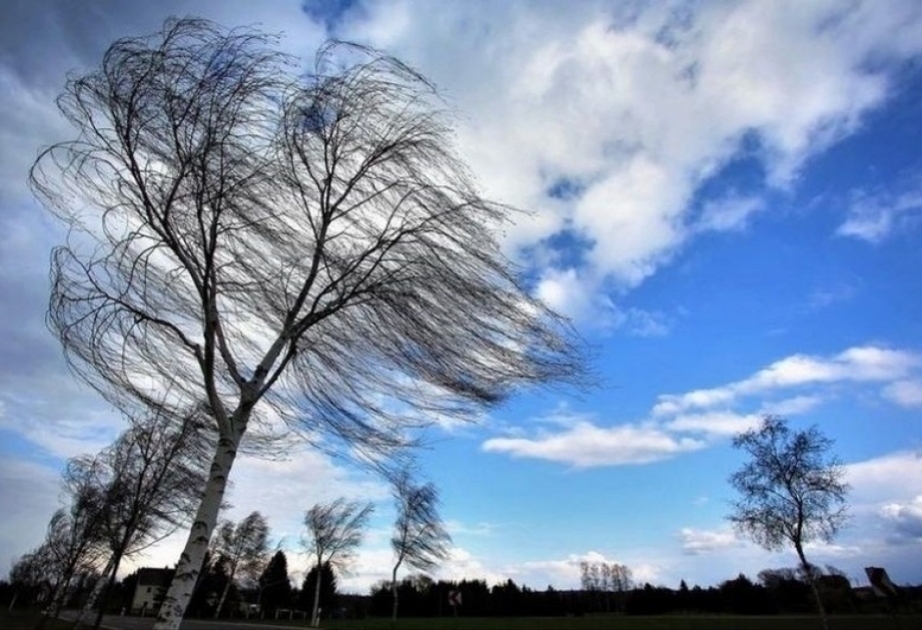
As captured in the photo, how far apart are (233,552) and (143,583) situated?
75.8m

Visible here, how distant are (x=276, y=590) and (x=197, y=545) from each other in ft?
352

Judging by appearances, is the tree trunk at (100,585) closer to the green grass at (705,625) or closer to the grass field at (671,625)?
the grass field at (671,625)

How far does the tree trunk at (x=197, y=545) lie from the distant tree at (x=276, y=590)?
4075 inches

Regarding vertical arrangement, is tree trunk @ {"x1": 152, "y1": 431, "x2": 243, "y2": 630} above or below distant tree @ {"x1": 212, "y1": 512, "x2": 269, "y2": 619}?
below

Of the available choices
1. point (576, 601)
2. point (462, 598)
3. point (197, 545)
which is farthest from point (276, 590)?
point (197, 545)

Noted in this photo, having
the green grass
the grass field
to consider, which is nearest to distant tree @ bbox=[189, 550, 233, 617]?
the grass field

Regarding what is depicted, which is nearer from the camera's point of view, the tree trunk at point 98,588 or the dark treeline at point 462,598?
the tree trunk at point 98,588

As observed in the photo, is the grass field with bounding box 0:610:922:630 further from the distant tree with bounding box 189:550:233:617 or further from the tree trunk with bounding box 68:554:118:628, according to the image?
the distant tree with bounding box 189:550:233:617

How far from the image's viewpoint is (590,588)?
143 meters

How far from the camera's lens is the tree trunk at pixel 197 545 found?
538cm

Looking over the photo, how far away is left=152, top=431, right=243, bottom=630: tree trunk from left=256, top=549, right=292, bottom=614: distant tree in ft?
340

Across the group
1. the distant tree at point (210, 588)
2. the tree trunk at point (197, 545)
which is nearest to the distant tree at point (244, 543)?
the distant tree at point (210, 588)

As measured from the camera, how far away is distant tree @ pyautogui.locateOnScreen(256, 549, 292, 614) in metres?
99.9

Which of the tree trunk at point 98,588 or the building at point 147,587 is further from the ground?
the building at point 147,587
